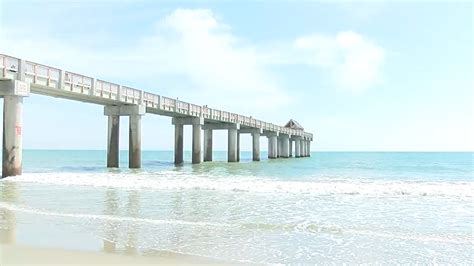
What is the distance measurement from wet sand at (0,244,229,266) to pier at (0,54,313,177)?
15853 mm

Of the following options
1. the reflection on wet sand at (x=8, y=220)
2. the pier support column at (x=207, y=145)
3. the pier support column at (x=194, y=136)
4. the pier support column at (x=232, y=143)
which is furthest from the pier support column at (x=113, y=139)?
the pier support column at (x=232, y=143)

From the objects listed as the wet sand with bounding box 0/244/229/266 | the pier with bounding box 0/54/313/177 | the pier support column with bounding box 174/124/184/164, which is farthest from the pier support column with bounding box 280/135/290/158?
the wet sand with bounding box 0/244/229/266

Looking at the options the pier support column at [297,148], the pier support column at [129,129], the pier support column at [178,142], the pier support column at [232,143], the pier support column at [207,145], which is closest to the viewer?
the pier support column at [129,129]

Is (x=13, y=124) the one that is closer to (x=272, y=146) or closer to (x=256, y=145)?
(x=256, y=145)

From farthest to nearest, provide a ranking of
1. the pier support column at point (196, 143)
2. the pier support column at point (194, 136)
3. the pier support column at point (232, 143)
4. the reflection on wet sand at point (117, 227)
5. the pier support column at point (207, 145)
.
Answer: the pier support column at point (207, 145) → the pier support column at point (232, 143) → the pier support column at point (196, 143) → the pier support column at point (194, 136) → the reflection on wet sand at point (117, 227)

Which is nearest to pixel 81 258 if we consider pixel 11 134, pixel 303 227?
pixel 303 227

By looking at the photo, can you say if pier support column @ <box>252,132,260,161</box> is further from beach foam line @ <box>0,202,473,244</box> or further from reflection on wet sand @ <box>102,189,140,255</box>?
beach foam line @ <box>0,202,473,244</box>

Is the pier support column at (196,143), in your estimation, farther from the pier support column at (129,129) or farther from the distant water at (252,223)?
→ the distant water at (252,223)

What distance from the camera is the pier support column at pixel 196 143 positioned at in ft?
135

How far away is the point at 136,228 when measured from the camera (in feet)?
27.6

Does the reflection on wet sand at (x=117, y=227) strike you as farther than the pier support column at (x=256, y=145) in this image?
No

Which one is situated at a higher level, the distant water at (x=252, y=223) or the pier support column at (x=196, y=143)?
the pier support column at (x=196, y=143)

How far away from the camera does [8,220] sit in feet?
30.1

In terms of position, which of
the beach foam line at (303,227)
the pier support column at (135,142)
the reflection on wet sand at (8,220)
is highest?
the pier support column at (135,142)
